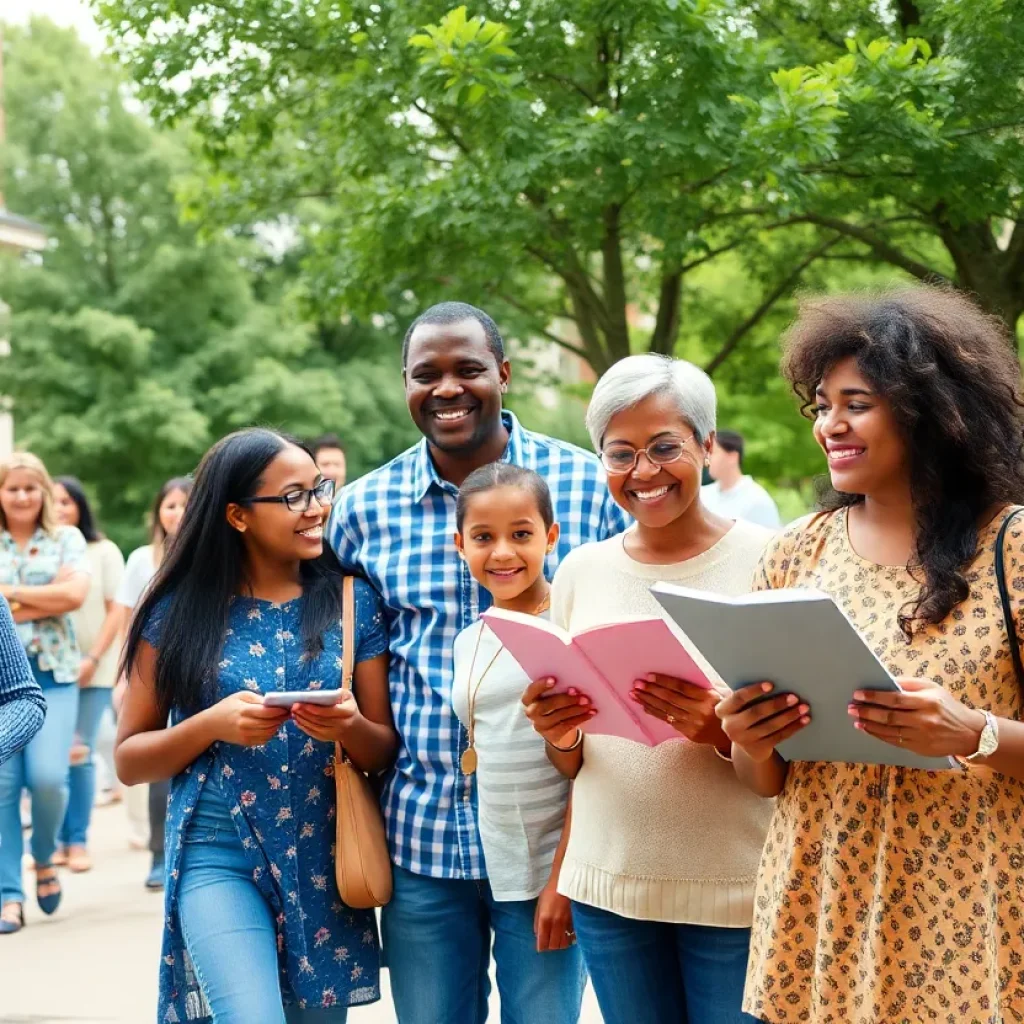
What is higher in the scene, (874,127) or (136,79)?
(136,79)

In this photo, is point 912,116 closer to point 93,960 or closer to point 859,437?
point 859,437

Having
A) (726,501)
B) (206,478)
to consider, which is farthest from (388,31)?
(206,478)

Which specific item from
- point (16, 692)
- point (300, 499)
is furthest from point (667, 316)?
point (16, 692)

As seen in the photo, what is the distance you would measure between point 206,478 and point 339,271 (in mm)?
7315

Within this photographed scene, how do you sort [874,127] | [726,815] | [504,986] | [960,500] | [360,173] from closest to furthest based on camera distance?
[960,500] → [726,815] → [504,986] → [874,127] → [360,173]

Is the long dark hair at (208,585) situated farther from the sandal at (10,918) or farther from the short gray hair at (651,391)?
the sandal at (10,918)

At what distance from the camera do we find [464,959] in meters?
3.85

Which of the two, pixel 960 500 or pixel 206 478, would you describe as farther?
pixel 206 478

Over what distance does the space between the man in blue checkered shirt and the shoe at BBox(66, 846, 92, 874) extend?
5.92 meters

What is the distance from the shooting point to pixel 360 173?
10844mm

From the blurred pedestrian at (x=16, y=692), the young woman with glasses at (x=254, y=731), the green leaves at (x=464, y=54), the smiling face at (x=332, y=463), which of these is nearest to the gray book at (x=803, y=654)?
the young woman with glasses at (x=254, y=731)

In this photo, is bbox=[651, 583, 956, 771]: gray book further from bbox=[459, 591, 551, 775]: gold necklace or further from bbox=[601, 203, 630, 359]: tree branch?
bbox=[601, 203, 630, 359]: tree branch

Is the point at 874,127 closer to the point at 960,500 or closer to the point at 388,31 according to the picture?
the point at 388,31

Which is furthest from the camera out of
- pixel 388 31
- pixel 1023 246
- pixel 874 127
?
pixel 1023 246
